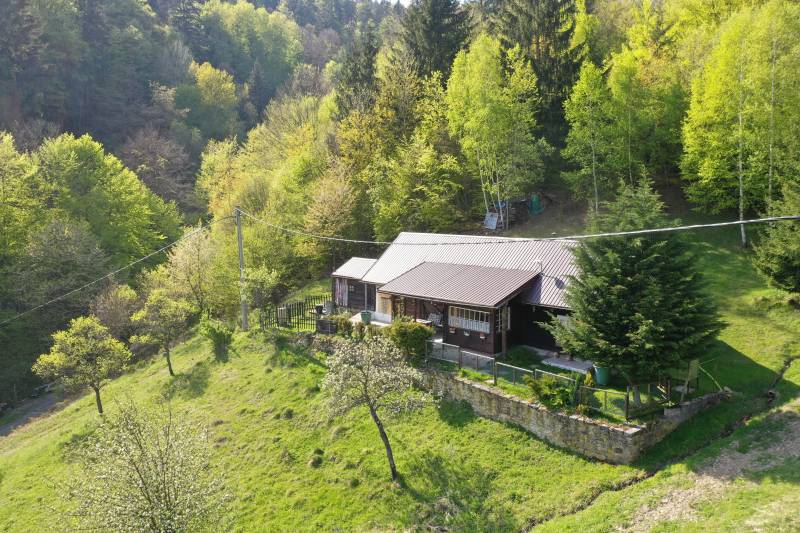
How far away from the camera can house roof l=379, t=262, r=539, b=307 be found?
2125 cm

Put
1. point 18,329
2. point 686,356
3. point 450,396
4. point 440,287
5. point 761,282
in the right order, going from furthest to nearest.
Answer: point 18,329 → point 761,282 → point 440,287 → point 450,396 → point 686,356

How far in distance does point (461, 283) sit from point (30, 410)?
97.2ft

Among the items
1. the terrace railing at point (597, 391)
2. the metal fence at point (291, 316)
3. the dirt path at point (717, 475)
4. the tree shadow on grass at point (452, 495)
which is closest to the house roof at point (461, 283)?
the terrace railing at point (597, 391)

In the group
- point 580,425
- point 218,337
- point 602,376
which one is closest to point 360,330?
point 218,337

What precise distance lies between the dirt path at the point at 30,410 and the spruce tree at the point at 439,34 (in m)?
36.7

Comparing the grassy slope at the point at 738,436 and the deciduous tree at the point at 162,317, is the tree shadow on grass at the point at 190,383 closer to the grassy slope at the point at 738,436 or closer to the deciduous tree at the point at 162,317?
the deciduous tree at the point at 162,317

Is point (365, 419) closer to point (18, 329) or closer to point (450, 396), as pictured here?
point (450, 396)

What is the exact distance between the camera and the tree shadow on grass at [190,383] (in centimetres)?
2751

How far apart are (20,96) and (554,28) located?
65240mm

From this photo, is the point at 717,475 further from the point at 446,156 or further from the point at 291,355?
the point at 446,156

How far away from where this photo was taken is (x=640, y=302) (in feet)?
52.7

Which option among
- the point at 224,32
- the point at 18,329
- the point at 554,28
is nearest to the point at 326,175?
the point at 554,28

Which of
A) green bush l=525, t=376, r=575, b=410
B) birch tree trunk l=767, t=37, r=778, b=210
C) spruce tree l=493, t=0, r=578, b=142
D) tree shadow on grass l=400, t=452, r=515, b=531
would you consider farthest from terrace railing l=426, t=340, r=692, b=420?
spruce tree l=493, t=0, r=578, b=142

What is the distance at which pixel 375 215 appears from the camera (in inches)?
1604
